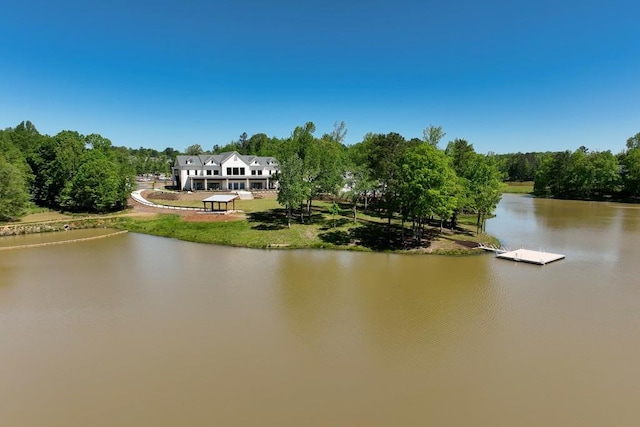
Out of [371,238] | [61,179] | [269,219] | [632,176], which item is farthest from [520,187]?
[61,179]

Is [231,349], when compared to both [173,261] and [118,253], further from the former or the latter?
[118,253]

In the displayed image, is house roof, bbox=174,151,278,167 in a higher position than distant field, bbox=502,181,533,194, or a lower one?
higher

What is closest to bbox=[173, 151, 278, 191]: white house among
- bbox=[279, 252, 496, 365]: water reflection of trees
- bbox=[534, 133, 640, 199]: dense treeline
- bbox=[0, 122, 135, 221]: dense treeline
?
bbox=[0, 122, 135, 221]: dense treeline

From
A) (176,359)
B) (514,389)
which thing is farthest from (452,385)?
(176,359)

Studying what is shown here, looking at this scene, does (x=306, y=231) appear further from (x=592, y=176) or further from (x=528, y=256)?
(x=592, y=176)

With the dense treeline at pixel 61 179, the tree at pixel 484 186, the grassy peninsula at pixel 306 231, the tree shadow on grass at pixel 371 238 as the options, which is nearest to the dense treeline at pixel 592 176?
the grassy peninsula at pixel 306 231

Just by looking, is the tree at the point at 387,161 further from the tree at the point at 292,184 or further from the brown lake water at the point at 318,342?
the brown lake water at the point at 318,342

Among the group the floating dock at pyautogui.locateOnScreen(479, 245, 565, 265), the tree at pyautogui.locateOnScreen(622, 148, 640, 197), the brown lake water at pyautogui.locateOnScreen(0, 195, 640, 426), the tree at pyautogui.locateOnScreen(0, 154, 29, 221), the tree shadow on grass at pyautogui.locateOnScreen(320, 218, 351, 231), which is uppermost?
the tree at pyautogui.locateOnScreen(622, 148, 640, 197)

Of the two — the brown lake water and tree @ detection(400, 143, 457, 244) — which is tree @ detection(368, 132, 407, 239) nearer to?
tree @ detection(400, 143, 457, 244)
